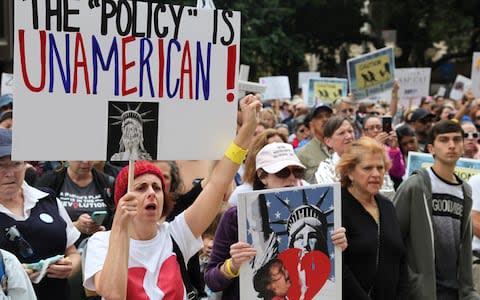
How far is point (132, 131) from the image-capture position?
3.71m

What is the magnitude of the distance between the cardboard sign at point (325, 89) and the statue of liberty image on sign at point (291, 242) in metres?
11.4

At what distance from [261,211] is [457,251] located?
1849 mm

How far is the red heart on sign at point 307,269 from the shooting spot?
168 inches

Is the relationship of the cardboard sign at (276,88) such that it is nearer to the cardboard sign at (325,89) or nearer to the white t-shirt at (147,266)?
the cardboard sign at (325,89)

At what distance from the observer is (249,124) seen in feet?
13.4

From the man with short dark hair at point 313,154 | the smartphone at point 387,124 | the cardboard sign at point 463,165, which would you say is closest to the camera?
the man with short dark hair at point 313,154

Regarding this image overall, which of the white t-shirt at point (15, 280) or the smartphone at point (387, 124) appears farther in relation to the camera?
the smartphone at point (387, 124)

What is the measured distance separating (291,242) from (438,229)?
1.57 metres

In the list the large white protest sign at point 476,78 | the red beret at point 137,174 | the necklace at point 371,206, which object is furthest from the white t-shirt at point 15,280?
the large white protest sign at point 476,78

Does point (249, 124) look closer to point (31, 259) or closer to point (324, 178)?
point (31, 259)

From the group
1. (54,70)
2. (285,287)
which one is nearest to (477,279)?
(285,287)

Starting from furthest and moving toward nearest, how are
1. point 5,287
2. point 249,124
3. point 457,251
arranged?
point 457,251, point 249,124, point 5,287

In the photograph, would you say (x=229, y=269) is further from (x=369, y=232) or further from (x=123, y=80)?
(x=123, y=80)

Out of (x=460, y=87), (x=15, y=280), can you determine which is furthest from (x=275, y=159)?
(x=460, y=87)
